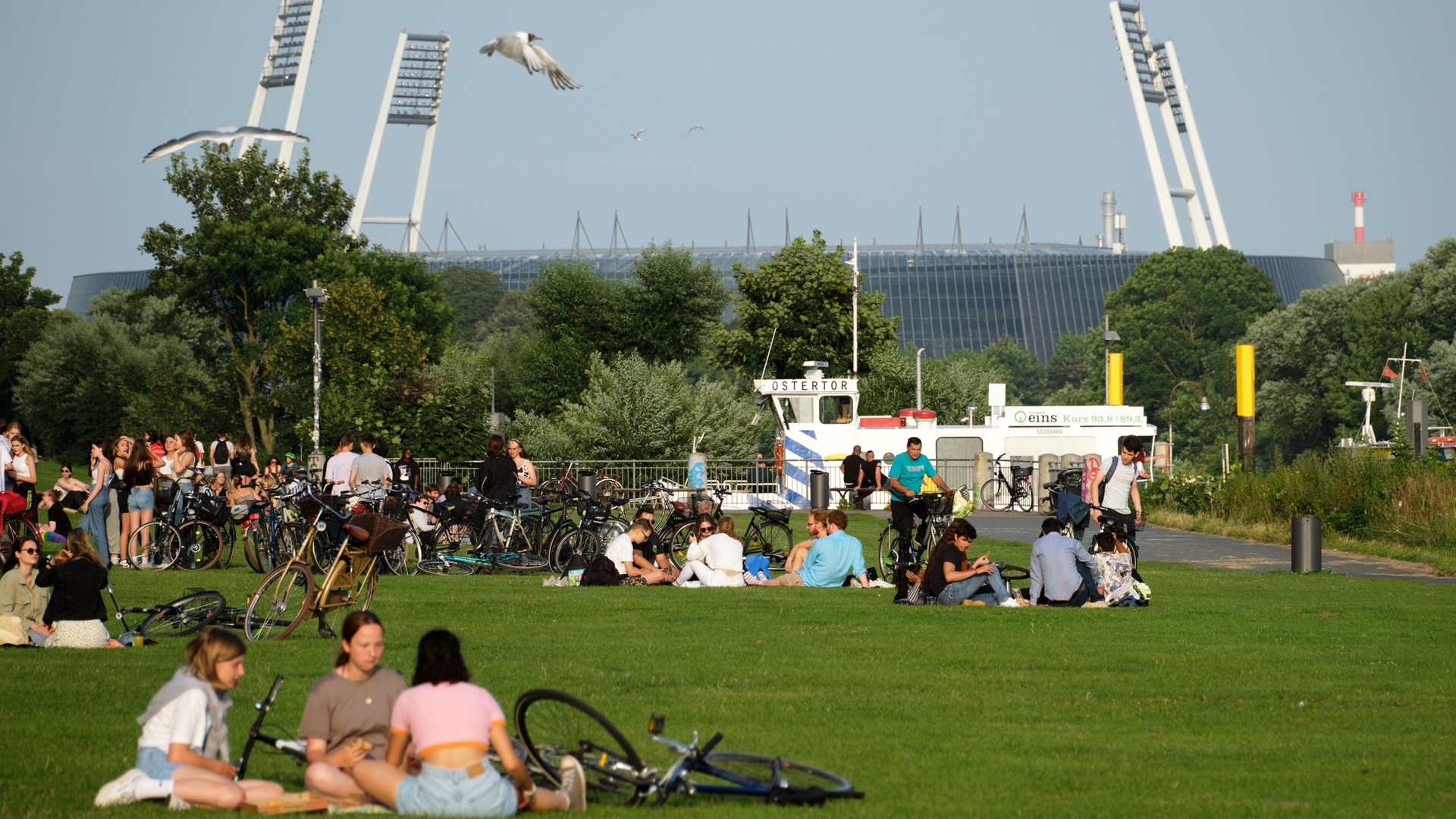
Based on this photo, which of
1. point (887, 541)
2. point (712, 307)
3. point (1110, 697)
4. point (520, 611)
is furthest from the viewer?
point (712, 307)

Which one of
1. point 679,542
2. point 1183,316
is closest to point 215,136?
point 679,542

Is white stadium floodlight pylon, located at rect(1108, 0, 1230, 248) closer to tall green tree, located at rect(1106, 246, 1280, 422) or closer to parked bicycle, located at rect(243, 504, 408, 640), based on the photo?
tall green tree, located at rect(1106, 246, 1280, 422)

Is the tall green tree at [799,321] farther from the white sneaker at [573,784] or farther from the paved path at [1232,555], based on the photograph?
the white sneaker at [573,784]

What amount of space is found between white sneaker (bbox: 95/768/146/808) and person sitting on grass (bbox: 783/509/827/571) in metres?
11.3

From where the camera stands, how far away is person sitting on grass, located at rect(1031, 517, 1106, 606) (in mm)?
15484

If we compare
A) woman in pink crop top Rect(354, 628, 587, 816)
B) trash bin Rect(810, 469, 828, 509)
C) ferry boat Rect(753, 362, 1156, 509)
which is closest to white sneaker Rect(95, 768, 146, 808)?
woman in pink crop top Rect(354, 628, 587, 816)

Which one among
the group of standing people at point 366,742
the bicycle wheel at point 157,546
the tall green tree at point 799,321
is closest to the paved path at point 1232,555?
the bicycle wheel at point 157,546

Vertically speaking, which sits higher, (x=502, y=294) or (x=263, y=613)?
(x=502, y=294)

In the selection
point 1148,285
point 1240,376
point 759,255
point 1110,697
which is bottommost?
point 1110,697

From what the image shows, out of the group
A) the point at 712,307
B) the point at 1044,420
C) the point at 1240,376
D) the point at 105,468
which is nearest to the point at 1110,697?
the point at 105,468

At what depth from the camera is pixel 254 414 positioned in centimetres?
5578

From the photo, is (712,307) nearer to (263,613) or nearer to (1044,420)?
(1044,420)

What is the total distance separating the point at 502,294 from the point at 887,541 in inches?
4920

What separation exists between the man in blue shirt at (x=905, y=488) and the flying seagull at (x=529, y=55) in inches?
330
